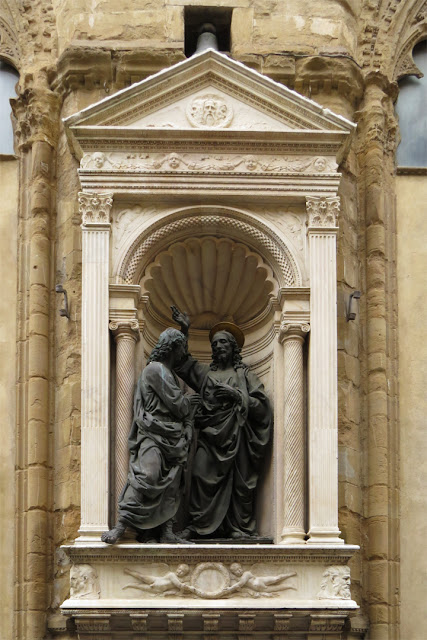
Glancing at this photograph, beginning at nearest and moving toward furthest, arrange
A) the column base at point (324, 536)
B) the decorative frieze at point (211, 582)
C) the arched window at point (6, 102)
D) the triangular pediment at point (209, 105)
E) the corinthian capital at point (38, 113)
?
the decorative frieze at point (211, 582) → the column base at point (324, 536) → the triangular pediment at point (209, 105) → the corinthian capital at point (38, 113) → the arched window at point (6, 102)

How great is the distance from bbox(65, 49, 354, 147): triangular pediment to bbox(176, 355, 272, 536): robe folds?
6.92 ft

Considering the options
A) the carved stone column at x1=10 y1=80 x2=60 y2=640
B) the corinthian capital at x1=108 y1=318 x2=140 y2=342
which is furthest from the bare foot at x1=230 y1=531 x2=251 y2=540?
the corinthian capital at x1=108 y1=318 x2=140 y2=342

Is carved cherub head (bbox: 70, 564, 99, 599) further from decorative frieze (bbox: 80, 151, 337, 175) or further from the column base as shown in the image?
decorative frieze (bbox: 80, 151, 337, 175)

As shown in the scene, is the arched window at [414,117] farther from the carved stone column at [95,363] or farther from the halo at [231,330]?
the carved stone column at [95,363]

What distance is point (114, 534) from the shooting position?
14125 mm

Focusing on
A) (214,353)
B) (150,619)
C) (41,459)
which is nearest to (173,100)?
(214,353)

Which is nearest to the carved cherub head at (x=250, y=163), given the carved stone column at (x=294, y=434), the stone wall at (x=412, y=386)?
the carved stone column at (x=294, y=434)

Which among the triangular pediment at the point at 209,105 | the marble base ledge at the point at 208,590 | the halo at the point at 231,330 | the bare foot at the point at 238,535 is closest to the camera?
the marble base ledge at the point at 208,590

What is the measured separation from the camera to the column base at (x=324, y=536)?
1430 cm

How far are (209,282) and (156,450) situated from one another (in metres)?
1.84

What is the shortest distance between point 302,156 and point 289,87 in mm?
825

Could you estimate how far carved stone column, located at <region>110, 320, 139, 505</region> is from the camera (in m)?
14.6

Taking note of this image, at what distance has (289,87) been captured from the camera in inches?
620

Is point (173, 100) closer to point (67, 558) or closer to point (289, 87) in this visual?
point (289, 87)
